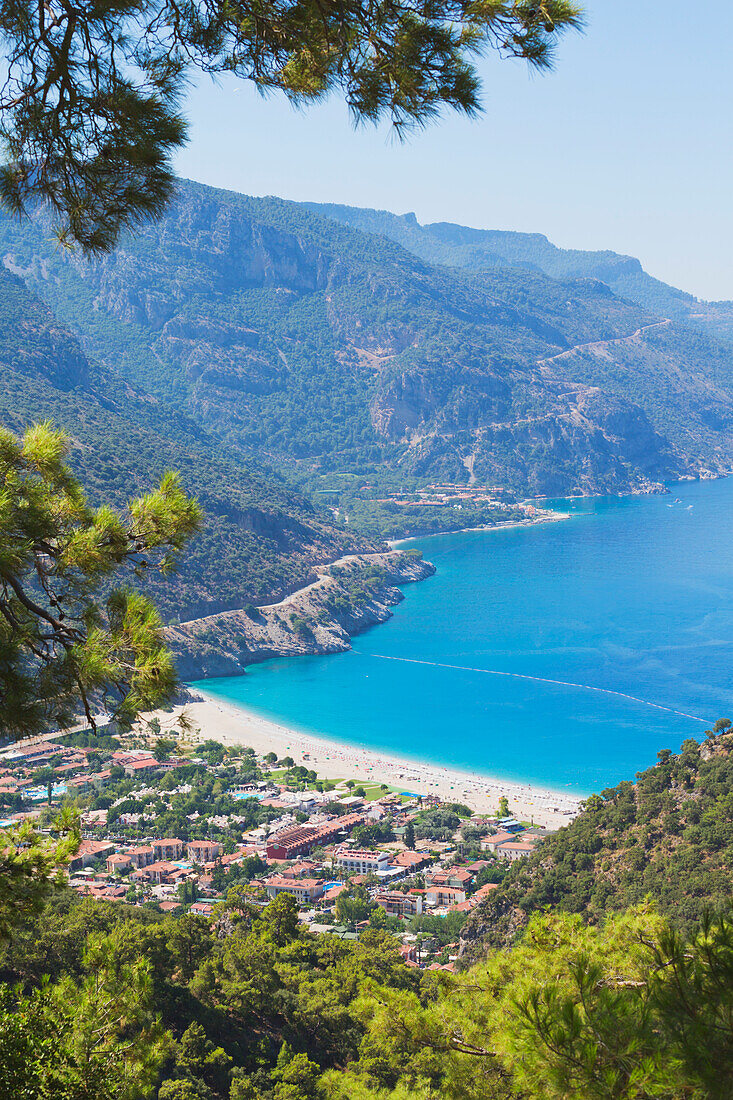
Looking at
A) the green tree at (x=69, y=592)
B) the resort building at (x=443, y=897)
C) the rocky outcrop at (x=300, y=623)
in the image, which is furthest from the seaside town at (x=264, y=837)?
the green tree at (x=69, y=592)

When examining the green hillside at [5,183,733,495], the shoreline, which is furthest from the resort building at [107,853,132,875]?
the green hillside at [5,183,733,495]

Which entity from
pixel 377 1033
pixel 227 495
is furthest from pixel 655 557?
pixel 377 1033

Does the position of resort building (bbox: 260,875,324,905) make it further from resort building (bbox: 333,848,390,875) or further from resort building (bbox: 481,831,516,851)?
resort building (bbox: 481,831,516,851)

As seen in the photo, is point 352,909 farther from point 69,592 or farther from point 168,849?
point 69,592

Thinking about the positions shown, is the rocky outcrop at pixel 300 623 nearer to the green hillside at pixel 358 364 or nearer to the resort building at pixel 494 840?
the resort building at pixel 494 840

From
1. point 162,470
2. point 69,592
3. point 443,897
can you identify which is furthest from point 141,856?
point 162,470

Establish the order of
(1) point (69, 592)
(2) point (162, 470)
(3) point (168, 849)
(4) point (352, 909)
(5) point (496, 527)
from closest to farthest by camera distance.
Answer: (1) point (69, 592), (4) point (352, 909), (3) point (168, 849), (2) point (162, 470), (5) point (496, 527)
